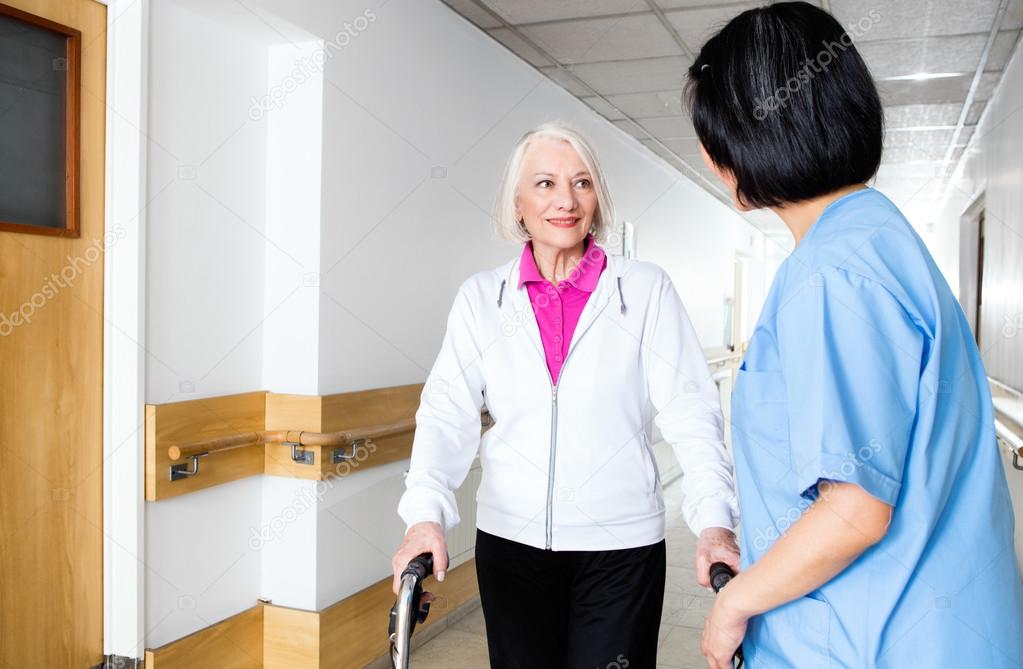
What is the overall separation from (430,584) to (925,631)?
325 cm

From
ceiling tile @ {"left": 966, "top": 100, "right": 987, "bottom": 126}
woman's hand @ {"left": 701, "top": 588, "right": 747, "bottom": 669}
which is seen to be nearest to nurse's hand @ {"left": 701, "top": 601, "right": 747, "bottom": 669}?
woman's hand @ {"left": 701, "top": 588, "right": 747, "bottom": 669}

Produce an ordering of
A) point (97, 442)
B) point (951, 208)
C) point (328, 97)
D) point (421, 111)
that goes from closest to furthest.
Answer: point (97, 442) → point (328, 97) → point (421, 111) → point (951, 208)

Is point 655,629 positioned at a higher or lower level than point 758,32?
lower

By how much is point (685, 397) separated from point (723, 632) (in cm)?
78

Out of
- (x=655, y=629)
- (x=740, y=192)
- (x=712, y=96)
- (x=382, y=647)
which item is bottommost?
(x=382, y=647)

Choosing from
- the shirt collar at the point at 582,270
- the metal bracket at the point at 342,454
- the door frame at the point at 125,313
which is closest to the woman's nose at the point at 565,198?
the shirt collar at the point at 582,270

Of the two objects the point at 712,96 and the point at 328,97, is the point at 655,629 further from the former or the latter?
the point at 328,97

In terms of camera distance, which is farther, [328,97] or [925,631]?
[328,97]

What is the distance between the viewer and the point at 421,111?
3857 mm

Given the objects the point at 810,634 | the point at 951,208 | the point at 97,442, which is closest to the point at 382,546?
the point at 97,442

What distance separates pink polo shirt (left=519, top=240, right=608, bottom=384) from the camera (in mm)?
1852

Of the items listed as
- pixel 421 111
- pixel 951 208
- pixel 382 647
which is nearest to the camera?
pixel 382 647

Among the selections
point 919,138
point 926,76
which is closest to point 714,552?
point 926,76

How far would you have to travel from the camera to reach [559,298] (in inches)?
75.0
